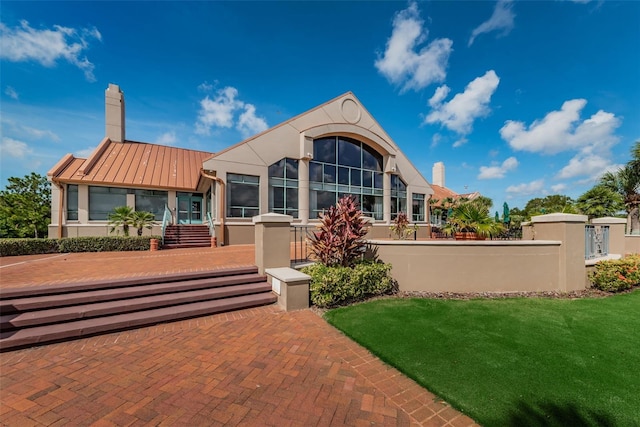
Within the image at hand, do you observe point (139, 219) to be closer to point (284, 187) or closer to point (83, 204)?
point (83, 204)

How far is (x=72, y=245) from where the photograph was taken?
1214 centimetres

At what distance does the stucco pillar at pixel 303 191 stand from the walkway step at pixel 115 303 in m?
10.2

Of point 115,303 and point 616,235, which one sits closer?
point 115,303

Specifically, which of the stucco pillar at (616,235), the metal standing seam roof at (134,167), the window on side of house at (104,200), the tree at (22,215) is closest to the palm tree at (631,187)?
the stucco pillar at (616,235)

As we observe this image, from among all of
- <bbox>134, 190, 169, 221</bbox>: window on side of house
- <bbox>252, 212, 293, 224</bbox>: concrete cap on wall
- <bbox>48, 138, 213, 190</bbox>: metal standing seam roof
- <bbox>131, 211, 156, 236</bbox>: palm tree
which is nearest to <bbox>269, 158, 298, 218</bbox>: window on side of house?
<bbox>48, 138, 213, 190</bbox>: metal standing seam roof

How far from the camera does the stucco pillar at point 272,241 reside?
21.9 ft

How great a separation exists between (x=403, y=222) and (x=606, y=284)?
583 centimetres

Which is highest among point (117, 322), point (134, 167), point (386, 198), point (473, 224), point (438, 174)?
point (438, 174)

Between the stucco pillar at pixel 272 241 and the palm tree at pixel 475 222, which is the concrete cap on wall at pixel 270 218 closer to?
the stucco pillar at pixel 272 241

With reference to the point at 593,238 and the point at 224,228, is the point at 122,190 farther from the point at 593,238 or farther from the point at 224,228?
the point at 593,238

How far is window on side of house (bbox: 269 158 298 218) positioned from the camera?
51.6ft

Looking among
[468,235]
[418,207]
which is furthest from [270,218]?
[418,207]

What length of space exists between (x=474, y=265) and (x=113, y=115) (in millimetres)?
25444

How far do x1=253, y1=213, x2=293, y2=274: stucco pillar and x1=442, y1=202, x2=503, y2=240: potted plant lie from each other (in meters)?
5.89
